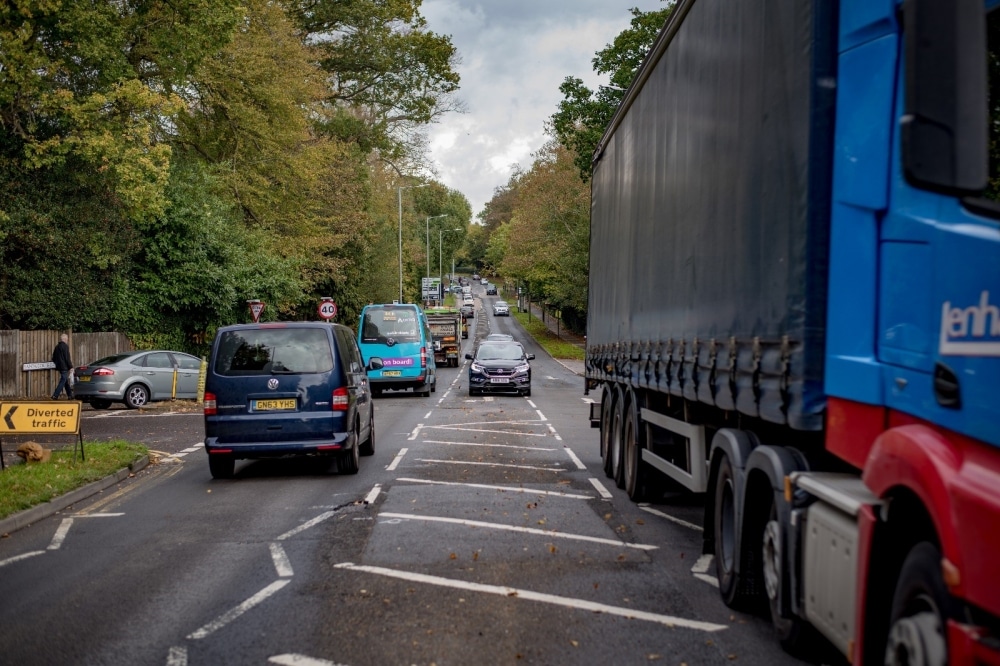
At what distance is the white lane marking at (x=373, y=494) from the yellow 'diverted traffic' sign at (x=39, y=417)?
421cm

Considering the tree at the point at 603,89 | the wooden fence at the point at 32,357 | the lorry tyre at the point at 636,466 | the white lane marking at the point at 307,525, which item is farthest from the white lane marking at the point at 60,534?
the tree at the point at 603,89

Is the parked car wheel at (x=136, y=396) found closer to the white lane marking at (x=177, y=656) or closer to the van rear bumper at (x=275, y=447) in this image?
the van rear bumper at (x=275, y=447)

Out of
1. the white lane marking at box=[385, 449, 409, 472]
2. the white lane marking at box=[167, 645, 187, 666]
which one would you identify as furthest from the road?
the white lane marking at box=[385, 449, 409, 472]

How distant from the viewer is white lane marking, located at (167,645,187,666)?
5.41 meters

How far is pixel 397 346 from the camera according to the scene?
30594mm

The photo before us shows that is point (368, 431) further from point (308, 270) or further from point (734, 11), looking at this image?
point (308, 270)

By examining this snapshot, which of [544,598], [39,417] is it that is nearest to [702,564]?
[544,598]

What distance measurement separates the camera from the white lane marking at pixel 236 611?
19.5 feet

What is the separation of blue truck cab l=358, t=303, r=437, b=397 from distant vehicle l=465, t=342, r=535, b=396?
1459 millimetres

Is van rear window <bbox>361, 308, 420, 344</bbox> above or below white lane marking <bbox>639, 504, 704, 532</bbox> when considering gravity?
above

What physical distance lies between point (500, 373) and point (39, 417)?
60.7ft

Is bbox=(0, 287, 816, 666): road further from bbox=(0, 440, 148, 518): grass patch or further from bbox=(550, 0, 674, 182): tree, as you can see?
bbox=(550, 0, 674, 182): tree

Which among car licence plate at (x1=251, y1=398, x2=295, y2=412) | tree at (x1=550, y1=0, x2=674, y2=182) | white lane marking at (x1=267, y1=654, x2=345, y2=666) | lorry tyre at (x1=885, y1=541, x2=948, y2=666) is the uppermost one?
tree at (x1=550, y1=0, x2=674, y2=182)

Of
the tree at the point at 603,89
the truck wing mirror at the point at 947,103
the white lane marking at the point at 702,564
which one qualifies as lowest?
the white lane marking at the point at 702,564
